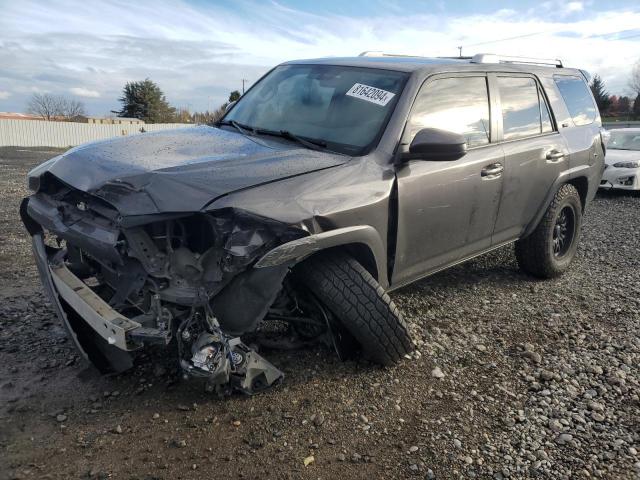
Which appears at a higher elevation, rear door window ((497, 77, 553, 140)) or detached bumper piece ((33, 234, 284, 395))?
rear door window ((497, 77, 553, 140))

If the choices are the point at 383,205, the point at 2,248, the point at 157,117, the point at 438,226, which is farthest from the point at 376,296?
the point at 157,117

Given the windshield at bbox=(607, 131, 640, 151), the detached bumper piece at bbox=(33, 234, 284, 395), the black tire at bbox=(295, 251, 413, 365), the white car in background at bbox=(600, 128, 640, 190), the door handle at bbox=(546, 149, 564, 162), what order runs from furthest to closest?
the windshield at bbox=(607, 131, 640, 151), the white car in background at bbox=(600, 128, 640, 190), the door handle at bbox=(546, 149, 564, 162), the black tire at bbox=(295, 251, 413, 365), the detached bumper piece at bbox=(33, 234, 284, 395)

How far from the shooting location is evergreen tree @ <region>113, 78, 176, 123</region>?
50062 mm

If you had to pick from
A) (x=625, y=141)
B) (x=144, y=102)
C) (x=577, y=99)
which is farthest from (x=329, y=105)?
(x=144, y=102)

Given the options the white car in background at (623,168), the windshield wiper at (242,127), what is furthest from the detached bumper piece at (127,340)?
the white car in background at (623,168)

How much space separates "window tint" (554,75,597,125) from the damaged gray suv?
2.68 ft

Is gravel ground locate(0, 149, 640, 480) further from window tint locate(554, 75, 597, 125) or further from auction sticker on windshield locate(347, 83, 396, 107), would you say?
window tint locate(554, 75, 597, 125)

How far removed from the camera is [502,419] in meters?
2.79

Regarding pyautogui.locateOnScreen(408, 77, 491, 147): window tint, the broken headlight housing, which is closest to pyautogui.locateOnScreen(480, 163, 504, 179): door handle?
pyautogui.locateOnScreen(408, 77, 491, 147): window tint

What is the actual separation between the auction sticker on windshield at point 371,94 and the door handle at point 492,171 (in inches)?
36.0

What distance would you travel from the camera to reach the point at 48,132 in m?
32.7

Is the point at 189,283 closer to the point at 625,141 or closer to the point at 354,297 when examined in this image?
the point at 354,297

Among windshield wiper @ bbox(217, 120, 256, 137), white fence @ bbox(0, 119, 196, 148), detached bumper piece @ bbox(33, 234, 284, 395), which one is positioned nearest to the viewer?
Answer: detached bumper piece @ bbox(33, 234, 284, 395)

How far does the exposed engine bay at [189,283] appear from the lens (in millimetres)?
2467
